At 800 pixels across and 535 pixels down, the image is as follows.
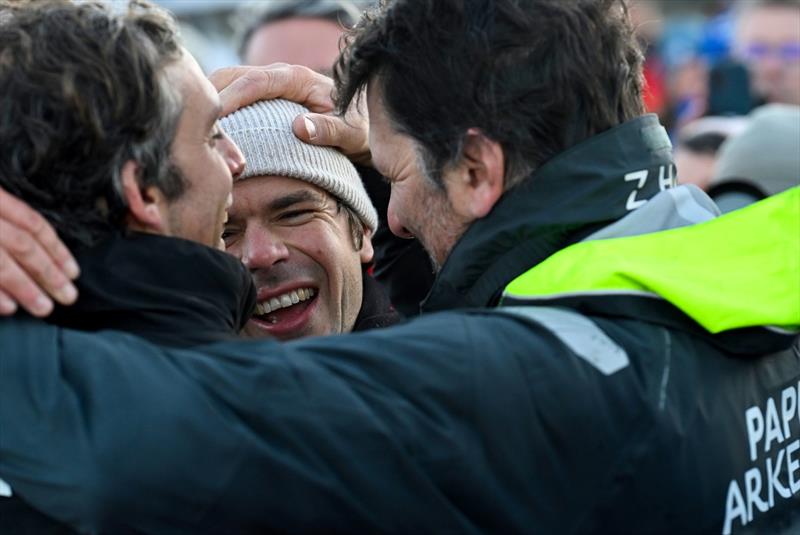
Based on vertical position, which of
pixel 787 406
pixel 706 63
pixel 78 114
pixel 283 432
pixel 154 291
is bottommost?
pixel 706 63

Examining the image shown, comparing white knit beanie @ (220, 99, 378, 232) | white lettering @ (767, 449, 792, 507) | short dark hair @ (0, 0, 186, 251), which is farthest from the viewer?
white knit beanie @ (220, 99, 378, 232)

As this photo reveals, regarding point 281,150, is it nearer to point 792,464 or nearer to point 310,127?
point 310,127

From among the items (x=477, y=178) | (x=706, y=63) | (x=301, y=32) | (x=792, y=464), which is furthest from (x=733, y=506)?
(x=706, y=63)

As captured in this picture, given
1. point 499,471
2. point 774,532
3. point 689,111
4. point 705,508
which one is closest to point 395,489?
point 499,471

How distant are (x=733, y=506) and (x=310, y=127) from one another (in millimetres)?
1610

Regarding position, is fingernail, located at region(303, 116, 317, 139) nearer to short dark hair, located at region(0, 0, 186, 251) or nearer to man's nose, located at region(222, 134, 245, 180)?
man's nose, located at region(222, 134, 245, 180)

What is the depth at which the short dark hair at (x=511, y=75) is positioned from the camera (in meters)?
2.71

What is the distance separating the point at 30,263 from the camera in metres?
2.40

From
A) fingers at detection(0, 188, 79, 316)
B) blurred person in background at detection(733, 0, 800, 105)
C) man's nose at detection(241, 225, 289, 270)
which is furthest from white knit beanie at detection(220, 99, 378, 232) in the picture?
blurred person in background at detection(733, 0, 800, 105)

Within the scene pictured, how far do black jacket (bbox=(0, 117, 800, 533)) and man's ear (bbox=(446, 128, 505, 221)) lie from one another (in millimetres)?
251

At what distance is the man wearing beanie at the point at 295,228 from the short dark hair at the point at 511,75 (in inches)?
31.9

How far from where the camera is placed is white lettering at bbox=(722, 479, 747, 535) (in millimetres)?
2465

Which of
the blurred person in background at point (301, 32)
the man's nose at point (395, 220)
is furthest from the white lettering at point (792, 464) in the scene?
the blurred person in background at point (301, 32)

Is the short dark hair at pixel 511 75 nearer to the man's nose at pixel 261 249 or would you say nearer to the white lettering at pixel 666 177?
the white lettering at pixel 666 177
